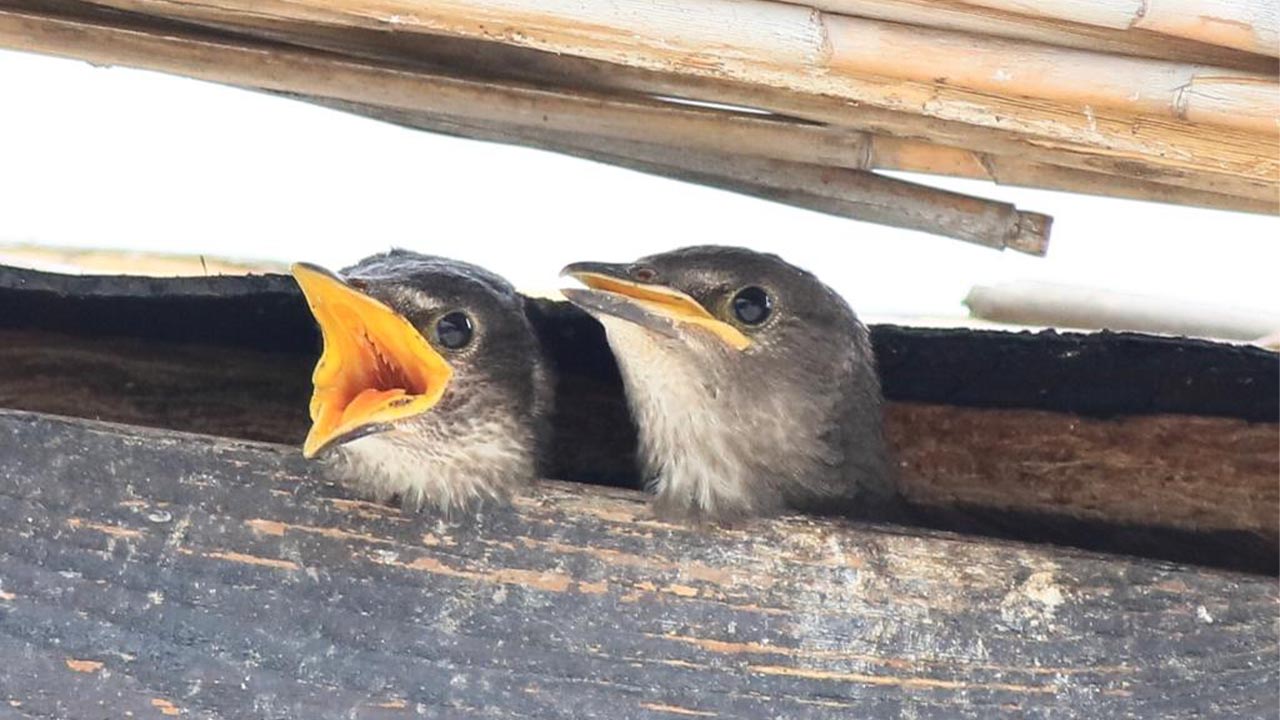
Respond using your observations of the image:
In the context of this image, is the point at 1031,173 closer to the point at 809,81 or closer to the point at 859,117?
the point at 859,117

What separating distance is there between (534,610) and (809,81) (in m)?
0.53

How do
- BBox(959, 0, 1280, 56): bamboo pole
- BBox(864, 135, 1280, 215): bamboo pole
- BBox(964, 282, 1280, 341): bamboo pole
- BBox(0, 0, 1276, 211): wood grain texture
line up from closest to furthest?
BBox(959, 0, 1280, 56): bamboo pole, BBox(0, 0, 1276, 211): wood grain texture, BBox(864, 135, 1280, 215): bamboo pole, BBox(964, 282, 1280, 341): bamboo pole

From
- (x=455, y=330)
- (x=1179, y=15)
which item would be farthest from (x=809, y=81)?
(x=455, y=330)

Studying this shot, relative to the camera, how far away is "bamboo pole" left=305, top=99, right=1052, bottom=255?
173 cm

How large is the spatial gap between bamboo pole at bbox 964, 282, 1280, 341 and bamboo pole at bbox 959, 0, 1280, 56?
1.82ft

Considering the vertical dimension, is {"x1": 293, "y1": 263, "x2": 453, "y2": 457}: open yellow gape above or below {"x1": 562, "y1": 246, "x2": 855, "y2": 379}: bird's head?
below

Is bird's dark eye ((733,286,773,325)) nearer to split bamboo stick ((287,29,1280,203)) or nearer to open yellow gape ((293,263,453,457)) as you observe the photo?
split bamboo stick ((287,29,1280,203))

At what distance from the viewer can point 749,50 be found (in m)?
1.39

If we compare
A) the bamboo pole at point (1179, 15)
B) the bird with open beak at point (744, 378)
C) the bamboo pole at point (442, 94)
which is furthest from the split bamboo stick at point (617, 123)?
the bamboo pole at point (1179, 15)

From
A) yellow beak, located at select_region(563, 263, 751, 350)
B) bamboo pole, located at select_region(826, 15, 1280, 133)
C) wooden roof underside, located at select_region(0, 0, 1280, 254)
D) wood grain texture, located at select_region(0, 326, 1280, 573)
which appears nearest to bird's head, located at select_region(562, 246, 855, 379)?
yellow beak, located at select_region(563, 263, 751, 350)

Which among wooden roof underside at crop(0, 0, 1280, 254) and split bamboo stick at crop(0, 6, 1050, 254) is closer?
wooden roof underside at crop(0, 0, 1280, 254)

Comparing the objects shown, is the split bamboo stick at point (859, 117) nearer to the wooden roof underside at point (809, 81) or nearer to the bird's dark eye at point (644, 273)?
the wooden roof underside at point (809, 81)

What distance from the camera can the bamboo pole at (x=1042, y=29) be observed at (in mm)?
1400

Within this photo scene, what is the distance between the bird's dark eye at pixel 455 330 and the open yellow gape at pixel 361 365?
0.03 m
